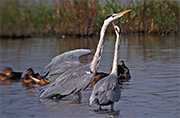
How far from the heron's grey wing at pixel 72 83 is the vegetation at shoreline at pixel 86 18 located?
1844 centimetres

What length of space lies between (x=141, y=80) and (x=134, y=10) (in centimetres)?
1702

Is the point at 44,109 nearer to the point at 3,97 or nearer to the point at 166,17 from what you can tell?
the point at 3,97

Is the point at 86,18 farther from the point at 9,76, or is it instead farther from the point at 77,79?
the point at 77,79

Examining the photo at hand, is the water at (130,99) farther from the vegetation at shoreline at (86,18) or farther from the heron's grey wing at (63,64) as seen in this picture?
the vegetation at shoreline at (86,18)

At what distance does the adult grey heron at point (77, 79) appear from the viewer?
8.73m

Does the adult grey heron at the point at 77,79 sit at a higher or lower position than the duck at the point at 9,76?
higher

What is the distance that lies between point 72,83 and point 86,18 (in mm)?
18965

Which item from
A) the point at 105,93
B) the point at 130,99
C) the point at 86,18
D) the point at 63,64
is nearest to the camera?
the point at 105,93

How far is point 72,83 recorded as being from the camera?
884 centimetres

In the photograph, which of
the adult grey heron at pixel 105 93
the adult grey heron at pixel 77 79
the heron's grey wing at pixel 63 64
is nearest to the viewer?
the adult grey heron at pixel 105 93

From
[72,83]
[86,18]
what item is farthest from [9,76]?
[86,18]

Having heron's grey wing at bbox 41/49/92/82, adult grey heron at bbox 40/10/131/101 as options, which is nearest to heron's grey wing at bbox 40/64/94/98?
adult grey heron at bbox 40/10/131/101

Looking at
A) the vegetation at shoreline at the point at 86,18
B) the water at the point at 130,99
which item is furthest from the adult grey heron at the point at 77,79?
the vegetation at shoreline at the point at 86,18

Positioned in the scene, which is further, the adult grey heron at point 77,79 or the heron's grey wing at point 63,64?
the heron's grey wing at point 63,64
